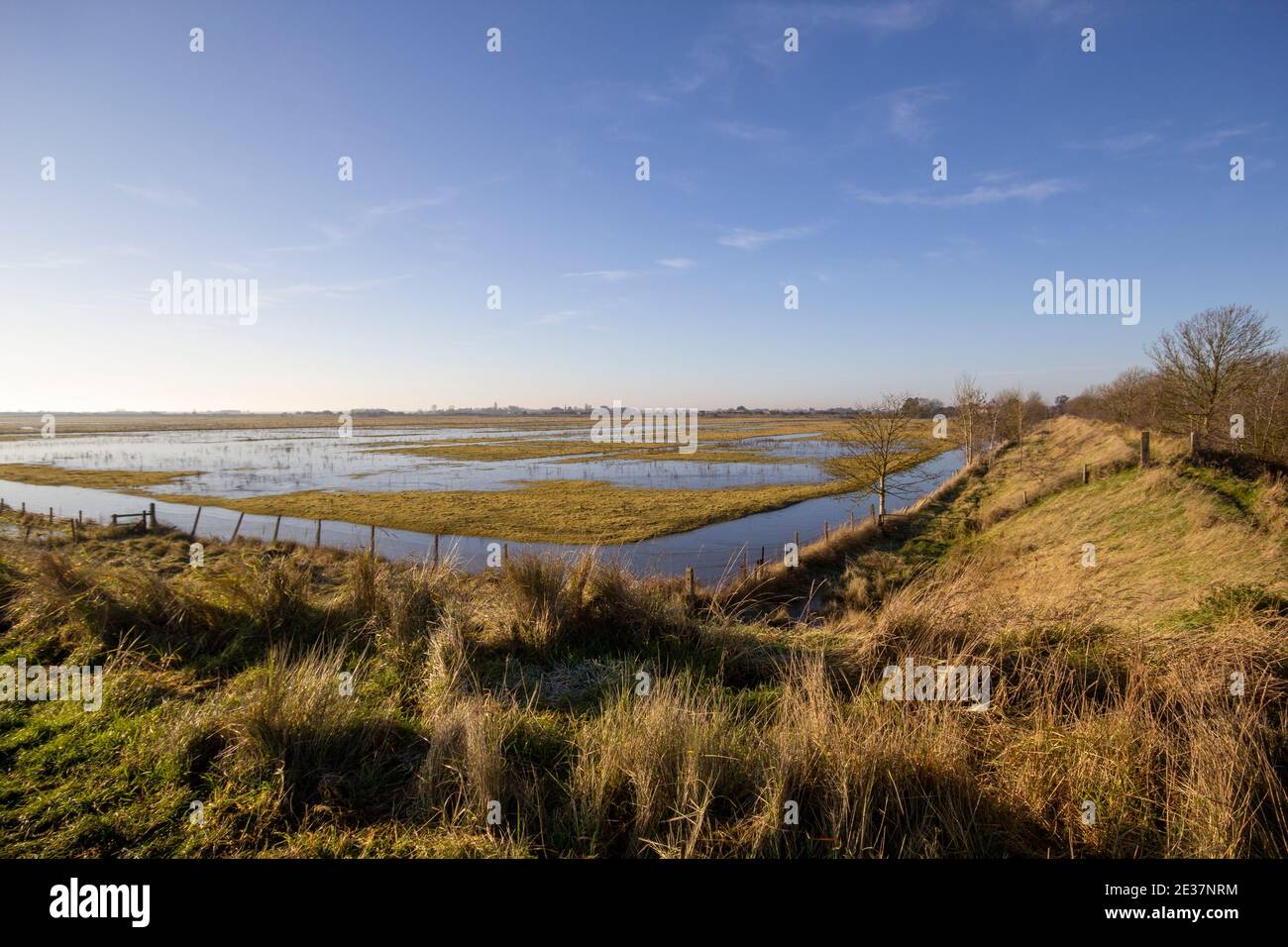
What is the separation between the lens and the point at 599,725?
428 centimetres

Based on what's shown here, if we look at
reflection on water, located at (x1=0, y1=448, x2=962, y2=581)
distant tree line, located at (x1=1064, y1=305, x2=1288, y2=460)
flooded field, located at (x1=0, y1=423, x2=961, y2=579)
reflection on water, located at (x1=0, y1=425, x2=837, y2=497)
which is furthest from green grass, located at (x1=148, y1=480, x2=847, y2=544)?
distant tree line, located at (x1=1064, y1=305, x2=1288, y2=460)

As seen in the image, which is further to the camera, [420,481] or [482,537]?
[420,481]

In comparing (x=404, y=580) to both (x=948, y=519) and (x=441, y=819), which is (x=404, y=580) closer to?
(x=441, y=819)

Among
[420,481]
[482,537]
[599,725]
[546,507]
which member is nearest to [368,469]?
[420,481]

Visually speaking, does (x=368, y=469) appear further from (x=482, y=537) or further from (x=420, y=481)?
(x=482, y=537)

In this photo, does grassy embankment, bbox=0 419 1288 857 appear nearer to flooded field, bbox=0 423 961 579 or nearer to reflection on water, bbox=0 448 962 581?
flooded field, bbox=0 423 961 579

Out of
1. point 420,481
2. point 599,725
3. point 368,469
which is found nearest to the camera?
point 599,725

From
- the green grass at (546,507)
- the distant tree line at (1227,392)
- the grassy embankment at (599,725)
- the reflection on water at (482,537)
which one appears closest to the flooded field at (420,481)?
the reflection on water at (482,537)

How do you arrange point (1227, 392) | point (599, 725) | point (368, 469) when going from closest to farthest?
point (599, 725) → point (1227, 392) → point (368, 469)

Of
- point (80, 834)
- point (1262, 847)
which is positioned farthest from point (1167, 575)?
point (80, 834)

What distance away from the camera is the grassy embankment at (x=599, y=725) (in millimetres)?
3328

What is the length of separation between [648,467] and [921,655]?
61.2m

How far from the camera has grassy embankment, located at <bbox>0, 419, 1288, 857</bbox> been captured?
333 cm
